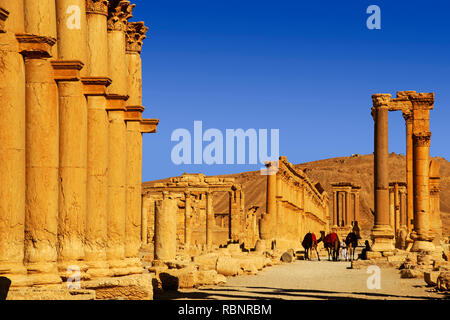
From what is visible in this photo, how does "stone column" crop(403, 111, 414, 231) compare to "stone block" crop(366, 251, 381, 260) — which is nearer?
"stone block" crop(366, 251, 381, 260)

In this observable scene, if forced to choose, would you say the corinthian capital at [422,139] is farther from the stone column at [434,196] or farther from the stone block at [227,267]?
the stone block at [227,267]

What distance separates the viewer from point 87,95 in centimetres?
1388

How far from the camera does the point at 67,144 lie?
12.6 meters

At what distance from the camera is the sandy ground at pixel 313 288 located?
1549 centimetres

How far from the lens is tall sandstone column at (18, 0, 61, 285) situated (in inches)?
430

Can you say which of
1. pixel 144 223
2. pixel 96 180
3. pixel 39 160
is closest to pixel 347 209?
pixel 144 223

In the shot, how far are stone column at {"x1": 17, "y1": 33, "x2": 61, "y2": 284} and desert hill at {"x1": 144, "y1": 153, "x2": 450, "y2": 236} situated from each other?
103649 millimetres

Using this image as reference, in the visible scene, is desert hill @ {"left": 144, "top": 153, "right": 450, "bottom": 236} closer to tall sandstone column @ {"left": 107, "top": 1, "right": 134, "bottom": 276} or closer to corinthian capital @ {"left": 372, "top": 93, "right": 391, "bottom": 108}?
corinthian capital @ {"left": 372, "top": 93, "right": 391, "bottom": 108}

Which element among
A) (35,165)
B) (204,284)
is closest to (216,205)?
(204,284)

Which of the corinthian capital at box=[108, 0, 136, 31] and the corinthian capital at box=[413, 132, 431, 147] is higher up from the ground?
the corinthian capital at box=[108, 0, 136, 31]

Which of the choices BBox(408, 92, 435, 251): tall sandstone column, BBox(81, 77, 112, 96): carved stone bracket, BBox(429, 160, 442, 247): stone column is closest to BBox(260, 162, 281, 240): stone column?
BBox(429, 160, 442, 247): stone column

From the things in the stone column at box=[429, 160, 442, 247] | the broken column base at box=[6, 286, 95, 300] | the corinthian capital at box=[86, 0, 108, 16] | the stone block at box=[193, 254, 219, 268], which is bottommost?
the stone block at box=[193, 254, 219, 268]

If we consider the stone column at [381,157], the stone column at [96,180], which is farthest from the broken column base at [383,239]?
the stone column at [96,180]
